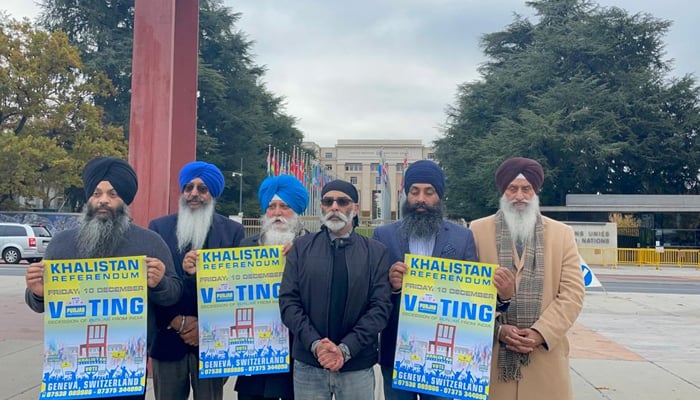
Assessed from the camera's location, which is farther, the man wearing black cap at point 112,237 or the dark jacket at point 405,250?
the dark jacket at point 405,250

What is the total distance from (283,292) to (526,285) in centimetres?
149

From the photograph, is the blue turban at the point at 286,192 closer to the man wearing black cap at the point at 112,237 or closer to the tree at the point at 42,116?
the man wearing black cap at the point at 112,237

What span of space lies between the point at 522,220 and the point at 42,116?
36.1 m

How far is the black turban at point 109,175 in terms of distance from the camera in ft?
11.4

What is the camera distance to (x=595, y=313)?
508 inches

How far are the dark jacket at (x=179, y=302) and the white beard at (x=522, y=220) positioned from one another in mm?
1884

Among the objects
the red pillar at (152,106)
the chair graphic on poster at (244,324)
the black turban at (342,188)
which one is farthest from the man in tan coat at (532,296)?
the red pillar at (152,106)

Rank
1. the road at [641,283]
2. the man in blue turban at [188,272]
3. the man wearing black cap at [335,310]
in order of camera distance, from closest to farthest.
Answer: the man wearing black cap at [335,310] → the man in blue turban at [188,272] → the road at [641,283]

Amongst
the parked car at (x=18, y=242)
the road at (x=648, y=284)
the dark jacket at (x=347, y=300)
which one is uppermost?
the dark jacket at (x=347, y=300)

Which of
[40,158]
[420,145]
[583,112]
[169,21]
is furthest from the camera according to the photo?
[420,145]

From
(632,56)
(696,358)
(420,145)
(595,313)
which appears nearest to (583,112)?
(632,56)

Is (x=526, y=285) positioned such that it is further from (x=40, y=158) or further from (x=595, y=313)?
(x=40, y=158)

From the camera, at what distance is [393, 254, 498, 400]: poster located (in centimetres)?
348

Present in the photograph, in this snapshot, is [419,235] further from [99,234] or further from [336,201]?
[99,234]
